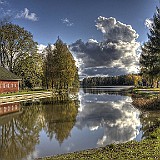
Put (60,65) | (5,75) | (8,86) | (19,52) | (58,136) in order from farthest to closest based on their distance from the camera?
1. (60,65)
2. (19,52)
3. (8,86)
4. (5,75)
5. (58,136)

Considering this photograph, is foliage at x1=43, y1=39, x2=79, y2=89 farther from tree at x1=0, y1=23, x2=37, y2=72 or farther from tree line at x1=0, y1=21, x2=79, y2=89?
tree at x1=0, y1=23, x2=37, y2=72

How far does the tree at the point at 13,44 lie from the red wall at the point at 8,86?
477 centimetres

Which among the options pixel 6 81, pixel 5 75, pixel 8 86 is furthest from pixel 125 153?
pixel 8 86

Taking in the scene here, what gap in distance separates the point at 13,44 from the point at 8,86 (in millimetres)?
10022

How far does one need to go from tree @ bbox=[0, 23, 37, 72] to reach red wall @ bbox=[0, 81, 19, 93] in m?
4.77

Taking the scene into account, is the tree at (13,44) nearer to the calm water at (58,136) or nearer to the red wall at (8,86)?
the red wall at (8,86)

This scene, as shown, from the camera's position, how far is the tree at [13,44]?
52.3 m

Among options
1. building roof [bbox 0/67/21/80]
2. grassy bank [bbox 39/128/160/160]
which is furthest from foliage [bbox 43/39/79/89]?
grassy bank [bbox 39/128/160/160]

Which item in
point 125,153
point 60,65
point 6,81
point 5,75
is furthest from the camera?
point 60,65

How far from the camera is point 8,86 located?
50.3 metres

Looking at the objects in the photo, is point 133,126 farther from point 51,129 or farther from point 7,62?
A: point 7,62

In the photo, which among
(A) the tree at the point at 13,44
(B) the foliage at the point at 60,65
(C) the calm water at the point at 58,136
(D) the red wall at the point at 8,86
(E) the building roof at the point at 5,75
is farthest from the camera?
(B) the foliage at the point at 60,65

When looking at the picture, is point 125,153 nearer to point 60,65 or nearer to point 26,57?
point 26,57

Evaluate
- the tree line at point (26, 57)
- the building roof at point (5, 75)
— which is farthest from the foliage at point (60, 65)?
the building roof at point (5, 75)
